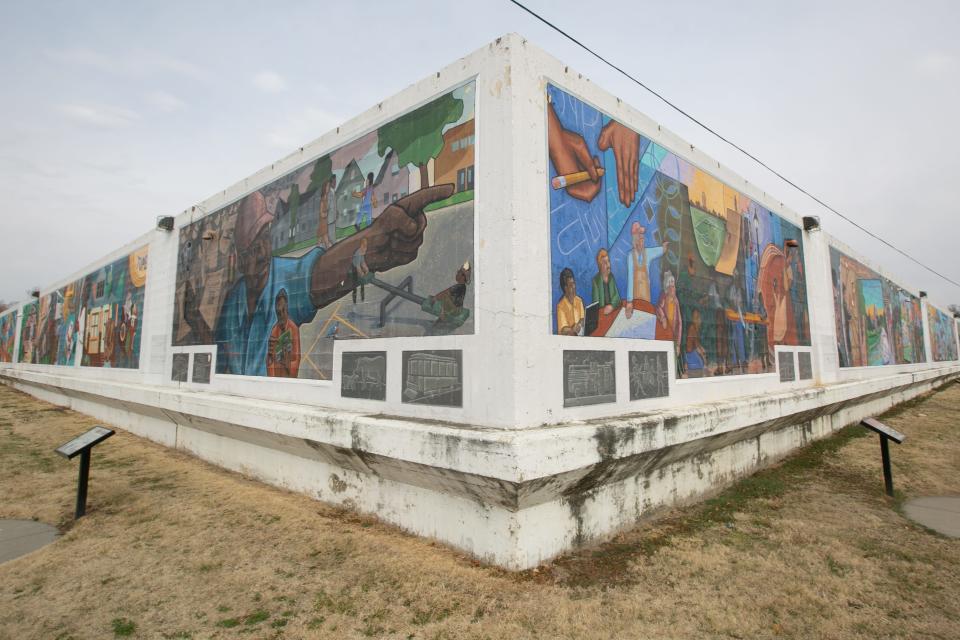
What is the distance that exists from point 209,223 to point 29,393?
15451 millimetres

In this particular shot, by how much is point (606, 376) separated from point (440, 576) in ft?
8.69

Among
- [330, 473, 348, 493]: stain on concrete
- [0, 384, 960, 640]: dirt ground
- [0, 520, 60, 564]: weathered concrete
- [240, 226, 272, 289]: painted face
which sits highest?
[240, 226, 272, 289]: painted face

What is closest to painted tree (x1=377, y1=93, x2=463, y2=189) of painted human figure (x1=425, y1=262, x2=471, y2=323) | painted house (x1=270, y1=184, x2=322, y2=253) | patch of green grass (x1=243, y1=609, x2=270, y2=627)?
painted human figure (x1=425, y1=262, x2=471, y2=323)

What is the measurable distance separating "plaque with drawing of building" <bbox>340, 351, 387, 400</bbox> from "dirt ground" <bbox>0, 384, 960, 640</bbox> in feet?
4.32

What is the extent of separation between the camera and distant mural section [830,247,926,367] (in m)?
13.8

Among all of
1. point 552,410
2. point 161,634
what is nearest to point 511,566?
point 552,410

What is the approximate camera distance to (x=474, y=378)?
15.5 ft

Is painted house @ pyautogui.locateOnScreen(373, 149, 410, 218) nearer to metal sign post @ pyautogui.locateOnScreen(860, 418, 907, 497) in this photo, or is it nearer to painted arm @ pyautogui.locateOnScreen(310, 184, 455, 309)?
painted arm @ pyautogui.locateOnScreen(310, 184, 455, 309)

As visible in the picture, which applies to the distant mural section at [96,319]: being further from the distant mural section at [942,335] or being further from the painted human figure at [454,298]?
the distant mural section at [942,335]

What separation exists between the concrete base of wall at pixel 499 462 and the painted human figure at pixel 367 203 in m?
2.38

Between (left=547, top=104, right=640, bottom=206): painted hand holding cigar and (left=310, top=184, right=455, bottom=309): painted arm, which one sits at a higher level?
(left=547, top=104, right=640, bottom=206): painted hand holding cigar

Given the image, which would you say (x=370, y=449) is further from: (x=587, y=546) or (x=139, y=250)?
(x=139, y=250)

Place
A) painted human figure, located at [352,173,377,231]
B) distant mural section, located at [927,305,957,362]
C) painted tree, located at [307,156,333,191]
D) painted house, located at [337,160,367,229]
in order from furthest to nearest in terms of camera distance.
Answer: distant mural section, located at [927,305,957,362] < painted tree, located at [307,156,333,191] < painted house, located at [337,160,367,229] < painted human figure, located at [352,173,377,231]

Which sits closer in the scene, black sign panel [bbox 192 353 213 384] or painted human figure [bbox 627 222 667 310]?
painted human figure [bbox 627 222 667 310]
